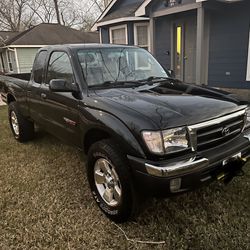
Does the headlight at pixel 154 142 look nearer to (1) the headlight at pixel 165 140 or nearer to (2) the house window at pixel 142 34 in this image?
(1) the headlight at pixel 165 140

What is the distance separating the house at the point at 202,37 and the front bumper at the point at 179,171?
6.46 m

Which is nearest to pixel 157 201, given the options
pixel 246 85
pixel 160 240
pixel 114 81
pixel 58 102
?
pixel 160 240

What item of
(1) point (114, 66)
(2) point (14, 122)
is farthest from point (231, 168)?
(2) point (14, 122)

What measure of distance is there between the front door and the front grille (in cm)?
825

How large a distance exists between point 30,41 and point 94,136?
69.2 feet

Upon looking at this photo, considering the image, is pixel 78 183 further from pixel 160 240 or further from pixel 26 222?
pixel 160 240

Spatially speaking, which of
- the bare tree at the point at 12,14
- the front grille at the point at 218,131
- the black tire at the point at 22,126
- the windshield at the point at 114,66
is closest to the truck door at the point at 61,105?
the windshield at the point at 114,66

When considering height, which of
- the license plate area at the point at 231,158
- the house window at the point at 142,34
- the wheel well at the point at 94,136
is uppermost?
the house window at the point at 142,34

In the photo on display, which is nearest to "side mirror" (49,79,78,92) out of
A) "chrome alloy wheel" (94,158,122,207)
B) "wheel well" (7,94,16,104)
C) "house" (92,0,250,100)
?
"chrome alloy wheel" (94,158,122,207)

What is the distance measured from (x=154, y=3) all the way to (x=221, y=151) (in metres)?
9.06

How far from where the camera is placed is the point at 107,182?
2.90 metres

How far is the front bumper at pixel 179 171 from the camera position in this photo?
2197 millimetres

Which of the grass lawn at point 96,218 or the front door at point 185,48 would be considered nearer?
the grass lawn at point 96,218

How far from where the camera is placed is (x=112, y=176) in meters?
2.81
